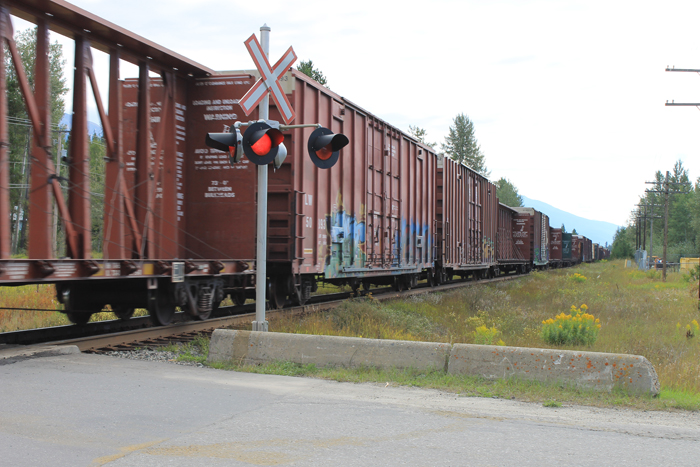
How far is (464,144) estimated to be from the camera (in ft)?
289

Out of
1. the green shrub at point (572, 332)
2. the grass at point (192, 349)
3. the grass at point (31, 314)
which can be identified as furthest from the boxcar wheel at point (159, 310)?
the green shrub at point (572, 332)

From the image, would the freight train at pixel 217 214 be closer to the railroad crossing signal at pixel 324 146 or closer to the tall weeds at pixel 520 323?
the tall weeds at pixel 520 323

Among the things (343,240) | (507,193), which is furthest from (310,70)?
(507,193)

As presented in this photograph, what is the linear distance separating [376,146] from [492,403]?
33.6ft

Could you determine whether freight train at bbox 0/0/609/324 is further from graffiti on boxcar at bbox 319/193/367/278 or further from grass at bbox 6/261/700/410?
grass at bbox 6/261/700/410

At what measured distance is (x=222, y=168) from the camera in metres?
10.4

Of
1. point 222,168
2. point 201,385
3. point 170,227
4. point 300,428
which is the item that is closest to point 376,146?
point 222,168

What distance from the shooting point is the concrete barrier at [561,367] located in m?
A: 5.66

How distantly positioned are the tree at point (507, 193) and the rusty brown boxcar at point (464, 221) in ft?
272

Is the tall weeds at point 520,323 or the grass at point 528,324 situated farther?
the tall weeds at point 520,323

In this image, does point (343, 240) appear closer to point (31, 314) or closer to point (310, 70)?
point (31, 314)

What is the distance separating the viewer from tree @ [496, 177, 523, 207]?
11119 cm

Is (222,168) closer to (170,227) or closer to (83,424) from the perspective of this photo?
(170,227)

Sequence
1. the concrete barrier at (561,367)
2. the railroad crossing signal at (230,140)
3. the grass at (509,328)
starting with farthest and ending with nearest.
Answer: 1. the railroad crossing signal at (230,140)
2. the grass at (509,328)
3. the concrete barrier at (561,367)
